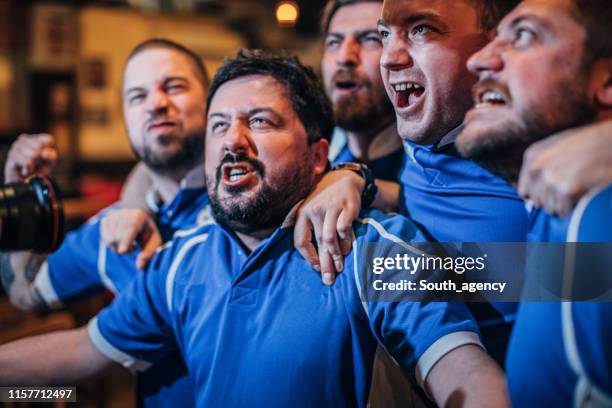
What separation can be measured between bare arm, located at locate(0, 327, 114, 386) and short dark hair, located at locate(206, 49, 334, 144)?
24.1 inches

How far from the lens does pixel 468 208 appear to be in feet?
3.42

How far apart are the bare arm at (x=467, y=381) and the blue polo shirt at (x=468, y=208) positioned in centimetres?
13

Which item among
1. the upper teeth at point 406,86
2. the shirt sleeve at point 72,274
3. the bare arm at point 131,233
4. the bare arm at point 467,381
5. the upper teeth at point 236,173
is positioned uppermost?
the upper teeth at point 406,86

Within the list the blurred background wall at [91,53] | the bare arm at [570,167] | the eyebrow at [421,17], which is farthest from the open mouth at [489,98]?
the blurred background wall at [91,53]

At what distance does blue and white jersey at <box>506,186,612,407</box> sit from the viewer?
0.70m

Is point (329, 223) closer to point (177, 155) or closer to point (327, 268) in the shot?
point (327, 268)

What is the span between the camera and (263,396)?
3.32ft

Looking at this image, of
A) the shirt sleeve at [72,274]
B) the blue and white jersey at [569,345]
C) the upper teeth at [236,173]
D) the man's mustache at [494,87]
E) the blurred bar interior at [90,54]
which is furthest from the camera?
the blurred bar interior at [90,54]

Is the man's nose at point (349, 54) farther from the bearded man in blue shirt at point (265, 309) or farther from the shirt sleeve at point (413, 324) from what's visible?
the shirt sleeve at point (413, 324)

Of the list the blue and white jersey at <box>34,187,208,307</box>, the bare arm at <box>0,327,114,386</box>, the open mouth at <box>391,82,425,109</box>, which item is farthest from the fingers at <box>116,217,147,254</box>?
the open mouth at <box>391,82,425,109</box>

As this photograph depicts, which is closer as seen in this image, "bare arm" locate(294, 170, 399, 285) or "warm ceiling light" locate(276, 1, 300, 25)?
"bare arm" locate(294, 170, 399, 285)

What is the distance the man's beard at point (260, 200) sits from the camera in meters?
1.11

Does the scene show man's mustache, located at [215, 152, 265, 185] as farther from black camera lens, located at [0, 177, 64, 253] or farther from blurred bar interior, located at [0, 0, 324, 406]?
blurred bar interior, located at [0, 0, 324, 406]

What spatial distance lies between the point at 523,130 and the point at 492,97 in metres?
0.07
